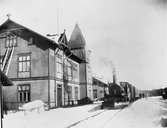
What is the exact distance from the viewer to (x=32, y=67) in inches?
288

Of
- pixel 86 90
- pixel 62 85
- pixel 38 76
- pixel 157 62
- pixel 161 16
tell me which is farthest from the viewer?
pixel 86 90

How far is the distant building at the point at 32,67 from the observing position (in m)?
6.35

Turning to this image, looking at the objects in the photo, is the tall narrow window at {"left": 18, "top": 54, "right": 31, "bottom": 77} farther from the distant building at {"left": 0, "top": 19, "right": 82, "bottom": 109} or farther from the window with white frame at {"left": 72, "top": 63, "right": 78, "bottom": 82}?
the window with white frame at {"left": 72, "top": 63, "right": 78, "bottom": 82}

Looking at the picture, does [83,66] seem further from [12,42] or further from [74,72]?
[12,42]

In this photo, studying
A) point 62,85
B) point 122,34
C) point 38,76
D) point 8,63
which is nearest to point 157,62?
point 122,34

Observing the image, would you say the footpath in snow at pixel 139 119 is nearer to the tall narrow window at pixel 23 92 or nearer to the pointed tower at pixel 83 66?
the tall narrow window at pixel 23 92

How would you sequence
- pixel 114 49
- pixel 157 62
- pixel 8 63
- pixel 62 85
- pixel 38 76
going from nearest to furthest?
1. pixel 157 62
2. pixel 114 49
3. pixel 8 63
4. pixel 38 76
5. pixel 62 85

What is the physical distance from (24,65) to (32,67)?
32cm

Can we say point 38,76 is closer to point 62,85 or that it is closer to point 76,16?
point 62,85

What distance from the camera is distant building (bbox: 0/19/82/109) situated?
6348mm

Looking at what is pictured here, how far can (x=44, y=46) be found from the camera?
805 cm

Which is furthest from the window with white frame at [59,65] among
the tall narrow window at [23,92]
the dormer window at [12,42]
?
the dormer window at [12,42]

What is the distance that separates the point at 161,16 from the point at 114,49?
47.3 inches

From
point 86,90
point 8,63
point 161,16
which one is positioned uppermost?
point 161,16
